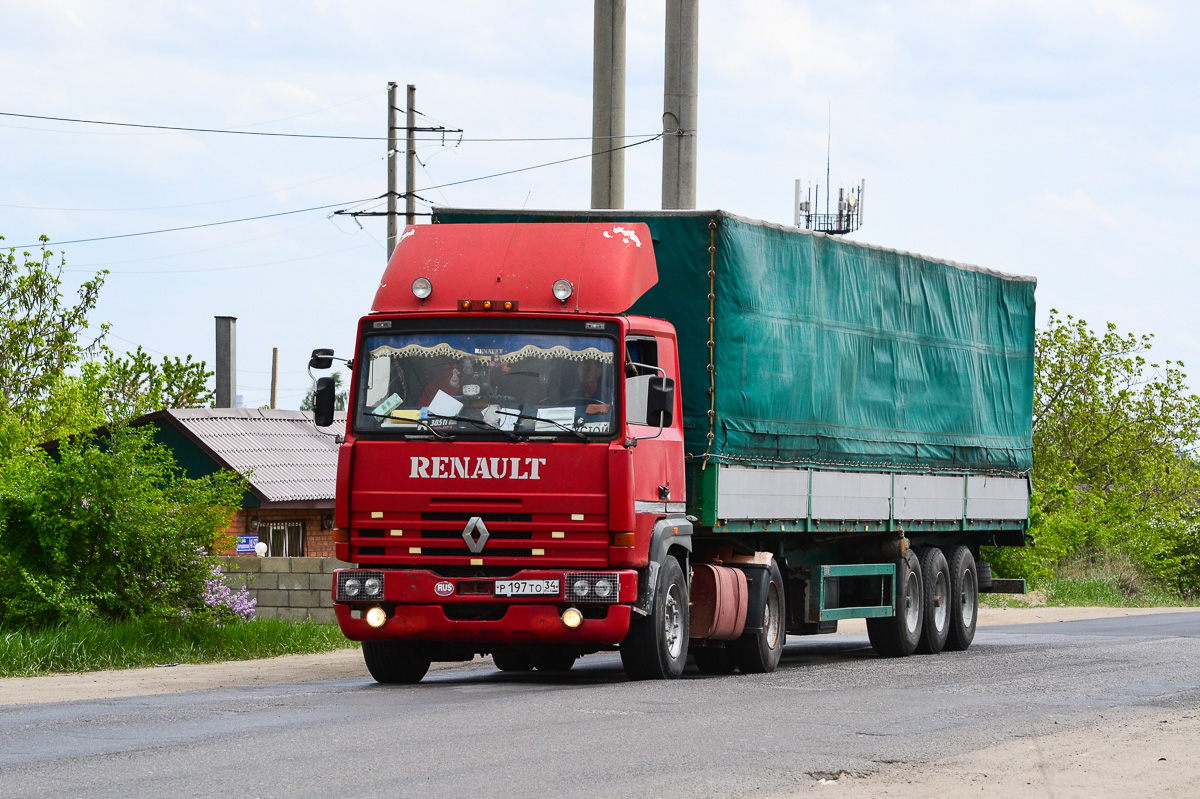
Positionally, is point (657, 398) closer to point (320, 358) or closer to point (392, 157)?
point (320, 358)

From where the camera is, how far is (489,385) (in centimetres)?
1329

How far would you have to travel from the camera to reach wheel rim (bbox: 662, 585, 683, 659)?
14.3 metres

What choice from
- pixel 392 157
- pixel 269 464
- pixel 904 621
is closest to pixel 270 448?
pixel 269 464

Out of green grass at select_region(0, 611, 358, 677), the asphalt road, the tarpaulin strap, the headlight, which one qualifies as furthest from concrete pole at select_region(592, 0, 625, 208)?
the headlight

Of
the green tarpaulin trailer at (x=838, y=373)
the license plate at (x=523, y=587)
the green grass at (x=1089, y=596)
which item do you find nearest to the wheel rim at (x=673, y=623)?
the green tarpaulin trailer at (x=838, y=373)

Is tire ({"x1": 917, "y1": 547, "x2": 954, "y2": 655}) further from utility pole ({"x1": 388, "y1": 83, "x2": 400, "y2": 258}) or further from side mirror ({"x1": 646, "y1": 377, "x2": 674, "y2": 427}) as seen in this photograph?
utility pole ({"x1": 388, "y1": 83, "x2": 400, "y2": 258})

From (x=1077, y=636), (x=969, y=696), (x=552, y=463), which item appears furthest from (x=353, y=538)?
(x=1077, y=636)

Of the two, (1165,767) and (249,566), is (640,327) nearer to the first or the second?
(1165,767)

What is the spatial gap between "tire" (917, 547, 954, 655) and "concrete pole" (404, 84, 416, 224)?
14.5 metres

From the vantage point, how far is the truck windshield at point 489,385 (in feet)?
43.3

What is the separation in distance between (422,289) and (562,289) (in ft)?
3.81

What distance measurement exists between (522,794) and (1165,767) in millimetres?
3935

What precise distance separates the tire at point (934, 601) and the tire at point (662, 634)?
6046 mm

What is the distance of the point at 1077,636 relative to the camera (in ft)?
80.3
